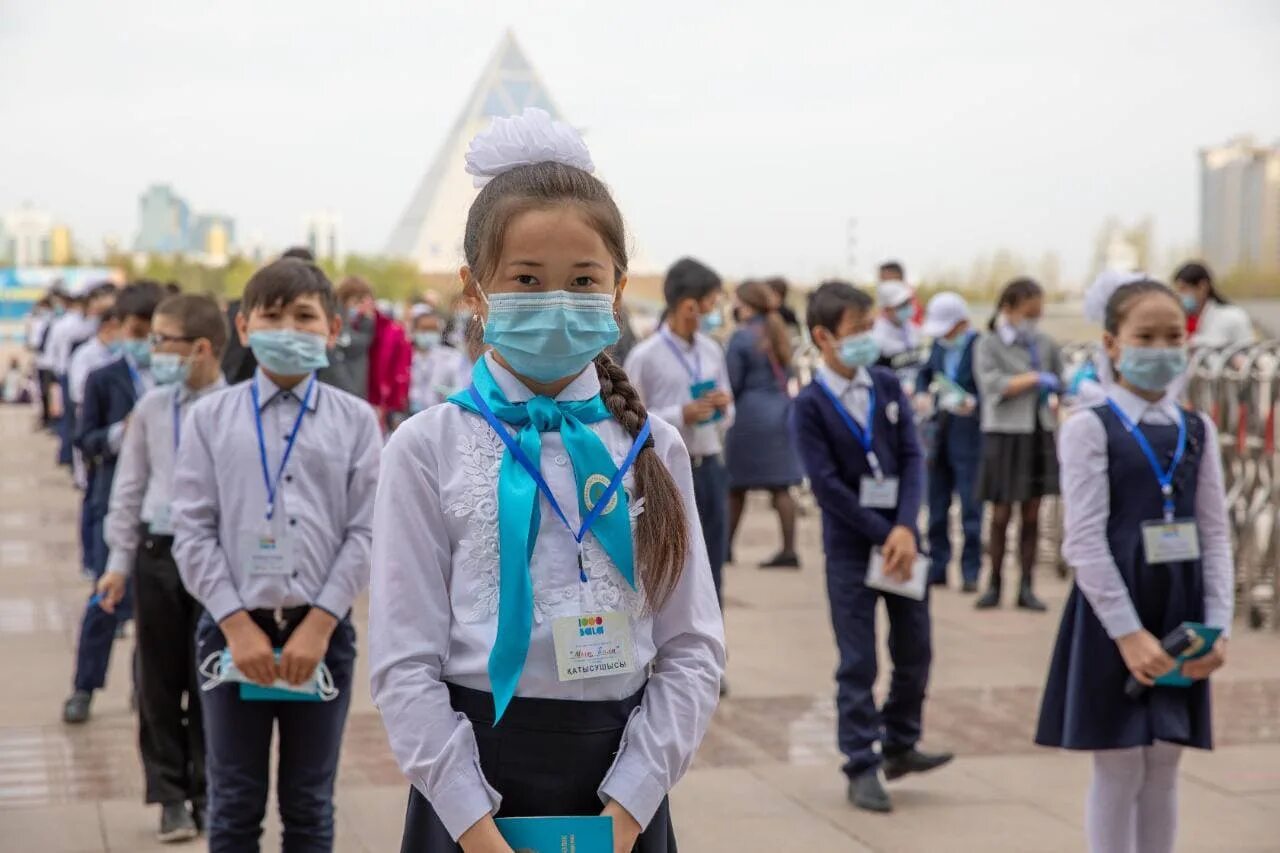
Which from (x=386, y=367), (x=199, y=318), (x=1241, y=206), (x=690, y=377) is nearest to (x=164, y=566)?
(x=199, y=318)

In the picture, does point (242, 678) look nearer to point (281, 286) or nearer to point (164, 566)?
point (281, 286)

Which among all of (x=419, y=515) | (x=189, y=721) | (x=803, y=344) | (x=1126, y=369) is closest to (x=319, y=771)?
(x=189, y=721)

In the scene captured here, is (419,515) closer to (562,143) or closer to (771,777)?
(562,143)

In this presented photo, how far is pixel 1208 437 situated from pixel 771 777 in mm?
2455

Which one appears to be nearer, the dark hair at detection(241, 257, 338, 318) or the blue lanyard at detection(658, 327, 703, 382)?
the dark hair at detection(241, 257, 338, 318)

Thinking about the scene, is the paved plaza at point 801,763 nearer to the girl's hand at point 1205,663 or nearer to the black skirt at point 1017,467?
the black skirt at point 1017,467

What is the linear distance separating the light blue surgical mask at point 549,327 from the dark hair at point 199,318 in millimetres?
3174

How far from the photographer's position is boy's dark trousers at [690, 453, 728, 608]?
7.88m

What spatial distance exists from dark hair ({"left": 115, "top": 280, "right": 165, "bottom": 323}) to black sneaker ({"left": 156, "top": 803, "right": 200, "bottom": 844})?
275 cm

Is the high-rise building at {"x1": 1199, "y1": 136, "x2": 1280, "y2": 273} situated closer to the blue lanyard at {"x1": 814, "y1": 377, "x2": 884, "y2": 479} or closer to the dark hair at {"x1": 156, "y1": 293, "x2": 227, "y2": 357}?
the blue lanyard at {"x1": 814, "y1": 377, "x2": 884, "y2": 479}

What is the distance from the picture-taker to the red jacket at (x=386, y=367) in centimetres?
1195

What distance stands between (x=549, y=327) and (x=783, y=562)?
9.99m

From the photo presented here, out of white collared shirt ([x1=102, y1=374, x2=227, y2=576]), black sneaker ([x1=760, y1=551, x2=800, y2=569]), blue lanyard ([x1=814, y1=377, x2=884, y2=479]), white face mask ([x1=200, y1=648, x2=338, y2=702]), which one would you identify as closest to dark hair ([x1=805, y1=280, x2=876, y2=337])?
blue lanyard ([x1=814, y1=377, x2=884, y2=479])

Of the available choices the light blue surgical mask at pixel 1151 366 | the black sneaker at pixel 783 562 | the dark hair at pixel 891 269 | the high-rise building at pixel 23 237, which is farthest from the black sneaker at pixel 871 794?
the high-rise building at pixel 23 237
